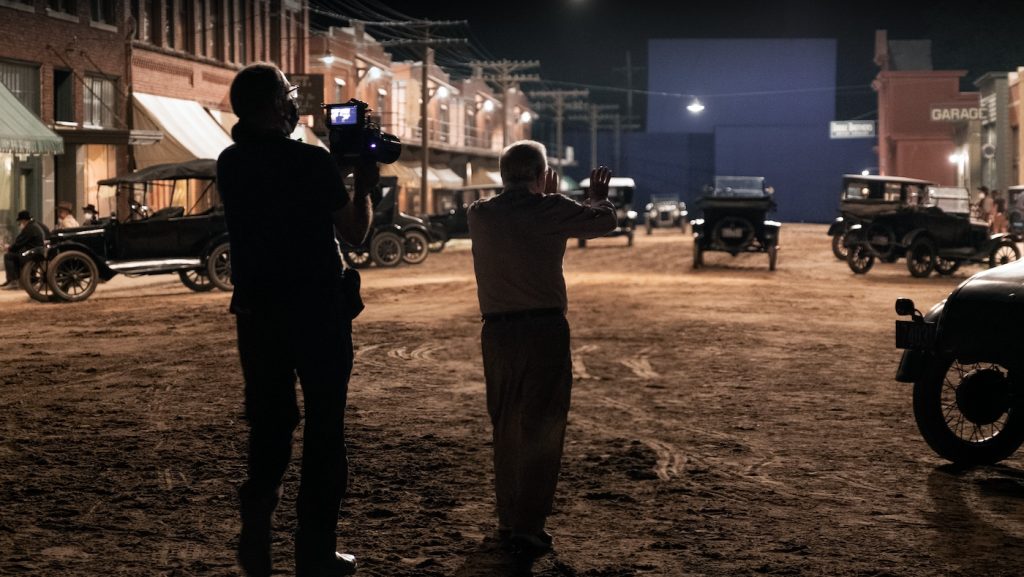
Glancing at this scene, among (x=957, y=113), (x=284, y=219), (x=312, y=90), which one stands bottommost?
(x=284, y=219)

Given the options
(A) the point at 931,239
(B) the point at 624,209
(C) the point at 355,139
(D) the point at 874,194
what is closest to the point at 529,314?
(C) the point at 355,139

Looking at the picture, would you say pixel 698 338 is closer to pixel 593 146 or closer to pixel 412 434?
pixel 412 434

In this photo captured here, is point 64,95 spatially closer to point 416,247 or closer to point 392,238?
point 392,238

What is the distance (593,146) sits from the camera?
80.3 meters

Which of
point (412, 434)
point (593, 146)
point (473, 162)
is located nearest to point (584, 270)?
point (412, 434)

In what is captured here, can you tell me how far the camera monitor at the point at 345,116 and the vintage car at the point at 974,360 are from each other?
11.0 ft

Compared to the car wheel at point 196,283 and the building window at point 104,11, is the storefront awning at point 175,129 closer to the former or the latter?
the building window at point 104,11

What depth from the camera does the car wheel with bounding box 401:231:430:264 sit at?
91.7ft

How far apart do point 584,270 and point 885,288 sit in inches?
257

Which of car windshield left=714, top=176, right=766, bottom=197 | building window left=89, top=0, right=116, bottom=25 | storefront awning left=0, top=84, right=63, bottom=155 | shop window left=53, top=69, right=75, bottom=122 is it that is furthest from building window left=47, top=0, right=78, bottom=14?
car windshield left=714, top=176, right=766, bottom=197

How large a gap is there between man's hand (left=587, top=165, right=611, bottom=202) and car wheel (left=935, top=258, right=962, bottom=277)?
822 inches

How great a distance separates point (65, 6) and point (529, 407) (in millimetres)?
27122

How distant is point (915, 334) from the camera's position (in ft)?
22.4

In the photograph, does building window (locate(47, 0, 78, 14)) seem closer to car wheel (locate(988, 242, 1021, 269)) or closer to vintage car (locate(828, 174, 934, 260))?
vintage car (locate(828, 174, 934, 260))
